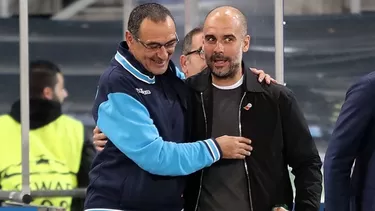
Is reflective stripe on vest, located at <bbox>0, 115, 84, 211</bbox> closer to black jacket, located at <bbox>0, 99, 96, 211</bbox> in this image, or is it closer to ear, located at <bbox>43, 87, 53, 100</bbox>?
black jacket, located at <bbox>0, 99, 96, 211</bbox>

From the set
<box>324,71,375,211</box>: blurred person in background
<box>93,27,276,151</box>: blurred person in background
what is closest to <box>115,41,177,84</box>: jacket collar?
<box>324,71,375,211</box>: blurred person in background

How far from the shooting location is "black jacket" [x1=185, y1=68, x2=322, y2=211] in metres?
2.33

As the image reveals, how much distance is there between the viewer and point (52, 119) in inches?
182

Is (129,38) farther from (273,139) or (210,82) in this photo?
(273,139)

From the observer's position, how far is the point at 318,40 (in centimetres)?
434

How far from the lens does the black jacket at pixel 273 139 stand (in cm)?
233

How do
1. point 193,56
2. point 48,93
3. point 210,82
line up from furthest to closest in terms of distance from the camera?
1. point 48,93
2. point 193,56
3. point 210,82

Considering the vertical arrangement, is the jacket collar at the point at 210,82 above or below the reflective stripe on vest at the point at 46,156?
above

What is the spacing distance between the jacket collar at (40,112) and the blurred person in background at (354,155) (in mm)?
2421

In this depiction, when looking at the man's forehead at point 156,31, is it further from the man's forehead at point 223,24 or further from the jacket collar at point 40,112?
the jacket collar at point 40,112

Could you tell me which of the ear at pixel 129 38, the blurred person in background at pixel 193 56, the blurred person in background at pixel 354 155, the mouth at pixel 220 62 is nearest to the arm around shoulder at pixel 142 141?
the ear at pixel 129 38

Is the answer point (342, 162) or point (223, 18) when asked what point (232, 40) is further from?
point (342, 162)

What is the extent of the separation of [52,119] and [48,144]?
0.17 metres

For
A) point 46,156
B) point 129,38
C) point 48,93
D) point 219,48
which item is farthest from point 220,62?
point 48,93
